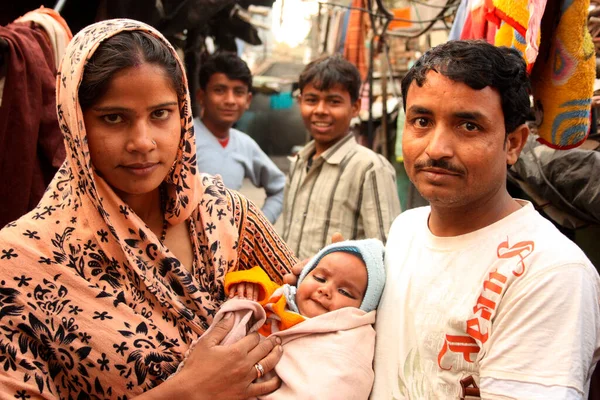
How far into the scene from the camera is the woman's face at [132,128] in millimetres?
1709

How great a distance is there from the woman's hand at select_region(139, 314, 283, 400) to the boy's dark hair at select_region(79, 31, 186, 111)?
85 centimetres

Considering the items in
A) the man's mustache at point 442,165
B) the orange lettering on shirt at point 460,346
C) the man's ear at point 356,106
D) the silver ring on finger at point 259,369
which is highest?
the man's mustache at point 442,165

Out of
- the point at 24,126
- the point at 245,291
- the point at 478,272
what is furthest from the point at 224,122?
the point at 478,272

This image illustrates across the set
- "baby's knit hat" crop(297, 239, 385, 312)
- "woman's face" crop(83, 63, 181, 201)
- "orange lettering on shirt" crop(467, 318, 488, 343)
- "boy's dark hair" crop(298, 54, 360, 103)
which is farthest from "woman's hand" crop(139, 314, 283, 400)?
"boy's dark hair" crop(298, 54, 360, 103)

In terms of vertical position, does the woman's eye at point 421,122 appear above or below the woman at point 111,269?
above

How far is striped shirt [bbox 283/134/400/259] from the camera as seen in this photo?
3377 millimetres

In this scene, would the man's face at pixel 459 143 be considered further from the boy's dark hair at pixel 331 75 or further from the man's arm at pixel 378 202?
the boy's dark hair at pixel 331 75

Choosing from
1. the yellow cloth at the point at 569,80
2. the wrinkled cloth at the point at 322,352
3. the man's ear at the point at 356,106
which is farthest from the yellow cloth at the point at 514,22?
the man's ear at the point at 356,106

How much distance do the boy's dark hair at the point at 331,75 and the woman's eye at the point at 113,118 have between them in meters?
2.11

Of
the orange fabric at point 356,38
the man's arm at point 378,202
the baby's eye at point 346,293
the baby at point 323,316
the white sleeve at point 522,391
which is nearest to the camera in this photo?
the white sleeve at point 522,391

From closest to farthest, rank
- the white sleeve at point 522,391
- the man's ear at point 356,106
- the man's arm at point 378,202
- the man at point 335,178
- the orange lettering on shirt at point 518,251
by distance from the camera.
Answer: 1. the white sleeve at point 522,391
2. the orange lettering on shirt at point 518,251
3. the man's arm at point 378,202
4. the man at point 335,178
5. the man's ear at point 356,106

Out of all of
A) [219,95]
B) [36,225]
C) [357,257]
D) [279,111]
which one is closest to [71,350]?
[36,225]

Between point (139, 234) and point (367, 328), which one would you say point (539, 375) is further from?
point (139, 234)

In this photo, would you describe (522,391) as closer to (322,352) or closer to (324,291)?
(322,352)
